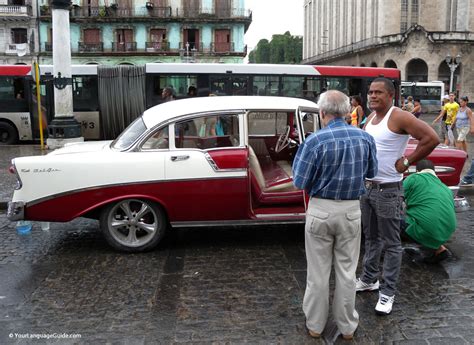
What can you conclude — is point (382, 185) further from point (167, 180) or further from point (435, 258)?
point (167, 180)

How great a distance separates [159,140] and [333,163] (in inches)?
107

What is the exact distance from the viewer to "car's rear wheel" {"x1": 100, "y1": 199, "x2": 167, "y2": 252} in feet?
17.9

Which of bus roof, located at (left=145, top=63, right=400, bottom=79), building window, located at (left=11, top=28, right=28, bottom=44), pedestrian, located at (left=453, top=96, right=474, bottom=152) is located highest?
building window, located at (left=11, top=28, right=28, bottom=44)

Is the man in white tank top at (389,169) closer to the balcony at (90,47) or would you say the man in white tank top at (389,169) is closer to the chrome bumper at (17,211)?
the chrome bumper at (17,211)

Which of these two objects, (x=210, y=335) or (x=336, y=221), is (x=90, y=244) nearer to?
(x=210, y=335)

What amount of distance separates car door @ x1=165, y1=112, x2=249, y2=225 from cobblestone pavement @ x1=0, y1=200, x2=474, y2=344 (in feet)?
1.65

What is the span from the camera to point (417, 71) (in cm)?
5409

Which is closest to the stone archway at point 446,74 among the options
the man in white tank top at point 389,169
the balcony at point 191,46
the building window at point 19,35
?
the balcony at point 191,46

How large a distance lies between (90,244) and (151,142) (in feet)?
5.07

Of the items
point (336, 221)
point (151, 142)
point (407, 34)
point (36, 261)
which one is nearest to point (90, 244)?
point (36, 261)

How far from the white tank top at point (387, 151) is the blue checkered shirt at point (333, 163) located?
0.55 m

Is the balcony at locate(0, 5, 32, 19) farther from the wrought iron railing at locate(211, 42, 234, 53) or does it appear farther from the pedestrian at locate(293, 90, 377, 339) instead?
the pedestrian at locate(293, 90, 377, 339)

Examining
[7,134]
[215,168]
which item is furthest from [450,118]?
[7,134]

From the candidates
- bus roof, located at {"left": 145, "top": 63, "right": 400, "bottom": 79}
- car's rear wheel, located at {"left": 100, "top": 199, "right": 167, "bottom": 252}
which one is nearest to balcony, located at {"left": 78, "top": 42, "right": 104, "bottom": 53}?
bus roof, located at {"left": 145, "top": 63, "right": 400, "bottom": 79}
